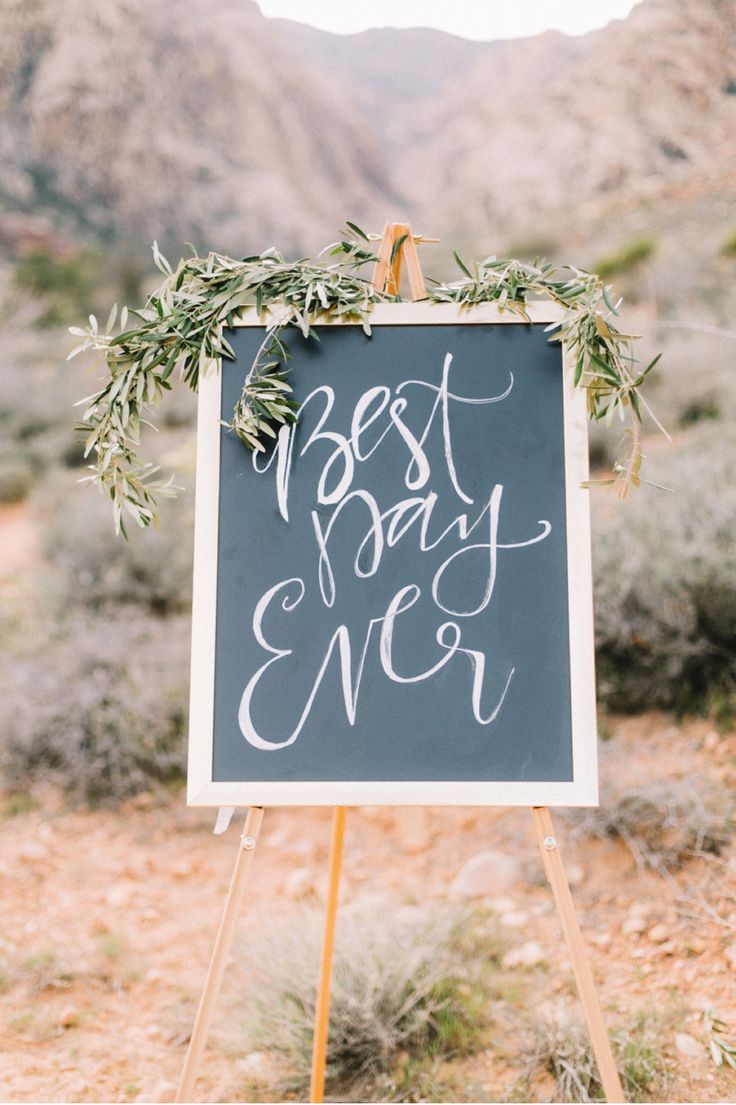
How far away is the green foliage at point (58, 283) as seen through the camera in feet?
33.1

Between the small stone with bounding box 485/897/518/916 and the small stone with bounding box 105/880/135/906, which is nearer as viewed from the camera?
the small stone with bounding box 485/897/518/916

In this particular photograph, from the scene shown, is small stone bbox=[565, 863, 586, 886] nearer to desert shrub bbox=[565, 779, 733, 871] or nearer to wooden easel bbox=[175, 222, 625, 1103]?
desert shrub bbox=[565, 779, 733, 871]

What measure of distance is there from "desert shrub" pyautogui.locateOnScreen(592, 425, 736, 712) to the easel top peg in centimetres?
165

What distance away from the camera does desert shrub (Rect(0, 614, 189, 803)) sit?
8.93 ft

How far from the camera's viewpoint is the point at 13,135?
18188mm

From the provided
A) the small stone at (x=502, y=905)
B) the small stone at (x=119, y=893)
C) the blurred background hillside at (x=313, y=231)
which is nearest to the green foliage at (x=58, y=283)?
the blurred background hillside at (x=313, y=231)

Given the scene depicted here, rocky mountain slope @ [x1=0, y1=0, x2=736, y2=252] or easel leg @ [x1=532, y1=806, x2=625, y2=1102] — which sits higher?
rocky mountain slope @ [x1=0, y1=0, x2=736, y2=252]

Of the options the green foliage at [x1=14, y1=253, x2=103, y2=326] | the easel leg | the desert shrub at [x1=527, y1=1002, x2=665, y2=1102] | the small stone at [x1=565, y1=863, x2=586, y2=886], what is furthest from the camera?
the green foliage at [x1=14, y1=253, x2=103, y2=326]

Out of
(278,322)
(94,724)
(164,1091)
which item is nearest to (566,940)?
(164,1091)

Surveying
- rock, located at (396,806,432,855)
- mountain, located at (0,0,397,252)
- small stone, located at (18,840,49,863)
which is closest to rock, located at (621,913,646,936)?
rock, located at (396,806,432,855)

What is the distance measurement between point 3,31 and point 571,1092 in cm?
2288

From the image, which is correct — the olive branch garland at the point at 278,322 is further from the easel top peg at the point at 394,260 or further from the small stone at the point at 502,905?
the small stone at the point at 502,905

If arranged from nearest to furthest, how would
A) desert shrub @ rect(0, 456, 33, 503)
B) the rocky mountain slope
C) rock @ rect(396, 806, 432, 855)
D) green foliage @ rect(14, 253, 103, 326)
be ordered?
rock @ rect(396, 806, 432, 855) < desert shrub @ rect(0, 456, 33, 503) < green foliage @ rect(14, 253, 103, 326) < the rocky mountain slope

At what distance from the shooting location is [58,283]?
11484 mm
